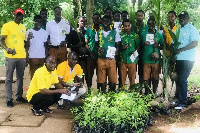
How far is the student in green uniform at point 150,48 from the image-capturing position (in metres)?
5.73

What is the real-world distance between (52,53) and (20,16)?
1.12 meters

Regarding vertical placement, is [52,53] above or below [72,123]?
above

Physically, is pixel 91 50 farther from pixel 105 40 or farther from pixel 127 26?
pixel 127 26

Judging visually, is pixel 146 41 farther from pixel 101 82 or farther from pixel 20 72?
pixel 20 72

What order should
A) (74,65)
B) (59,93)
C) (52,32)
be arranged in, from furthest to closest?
(52,32) < (74,65) < (59,93)

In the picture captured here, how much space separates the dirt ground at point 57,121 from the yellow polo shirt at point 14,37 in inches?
44.8

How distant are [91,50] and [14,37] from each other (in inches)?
65.4

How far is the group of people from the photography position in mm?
5402

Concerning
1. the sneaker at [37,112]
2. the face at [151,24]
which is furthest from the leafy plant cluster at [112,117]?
the face at [151,24]

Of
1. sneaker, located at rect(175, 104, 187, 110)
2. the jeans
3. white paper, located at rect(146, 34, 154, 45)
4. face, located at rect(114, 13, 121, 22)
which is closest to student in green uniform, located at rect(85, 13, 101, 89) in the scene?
face, located at rect(114, 13, 121, 22)

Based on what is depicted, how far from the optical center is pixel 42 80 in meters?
4.91

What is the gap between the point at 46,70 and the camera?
16.5ft

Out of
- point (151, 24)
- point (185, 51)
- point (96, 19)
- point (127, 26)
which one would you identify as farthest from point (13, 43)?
point (185, 51)

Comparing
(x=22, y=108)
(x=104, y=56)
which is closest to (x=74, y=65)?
(x=104, y=56)
